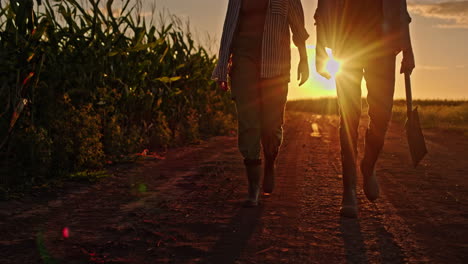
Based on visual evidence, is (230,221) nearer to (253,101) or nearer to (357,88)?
(253,101)

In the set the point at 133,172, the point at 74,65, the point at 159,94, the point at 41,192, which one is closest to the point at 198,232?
the point at 41,192

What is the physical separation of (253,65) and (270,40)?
239 millimetres

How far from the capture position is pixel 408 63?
4.25m

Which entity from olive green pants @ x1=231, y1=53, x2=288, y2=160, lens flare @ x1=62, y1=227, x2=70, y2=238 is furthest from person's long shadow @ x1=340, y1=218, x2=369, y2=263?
lens flare @ x1=62, y1=227, x2=70, y2=238

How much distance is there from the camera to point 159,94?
28.1ft

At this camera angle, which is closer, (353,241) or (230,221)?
(353,241)

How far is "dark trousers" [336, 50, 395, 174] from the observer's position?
13.5ft

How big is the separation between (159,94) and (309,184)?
155 inches

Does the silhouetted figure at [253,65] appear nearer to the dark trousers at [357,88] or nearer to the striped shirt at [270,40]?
the striped shirt at [270,40]

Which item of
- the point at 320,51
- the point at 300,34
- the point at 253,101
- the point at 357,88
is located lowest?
the point at 253,101

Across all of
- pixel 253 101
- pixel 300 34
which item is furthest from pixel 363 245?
pixel 300 34

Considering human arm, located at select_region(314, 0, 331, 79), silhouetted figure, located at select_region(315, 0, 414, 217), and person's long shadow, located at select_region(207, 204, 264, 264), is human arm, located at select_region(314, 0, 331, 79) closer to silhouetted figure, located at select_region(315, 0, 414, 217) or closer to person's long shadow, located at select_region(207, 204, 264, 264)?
silhouetted figure, located at select_region(315, 0, 414, 217)

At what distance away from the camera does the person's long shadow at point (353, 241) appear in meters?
2.94

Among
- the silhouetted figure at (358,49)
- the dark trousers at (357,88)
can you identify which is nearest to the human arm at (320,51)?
the silhouetted figure at (358,49)
